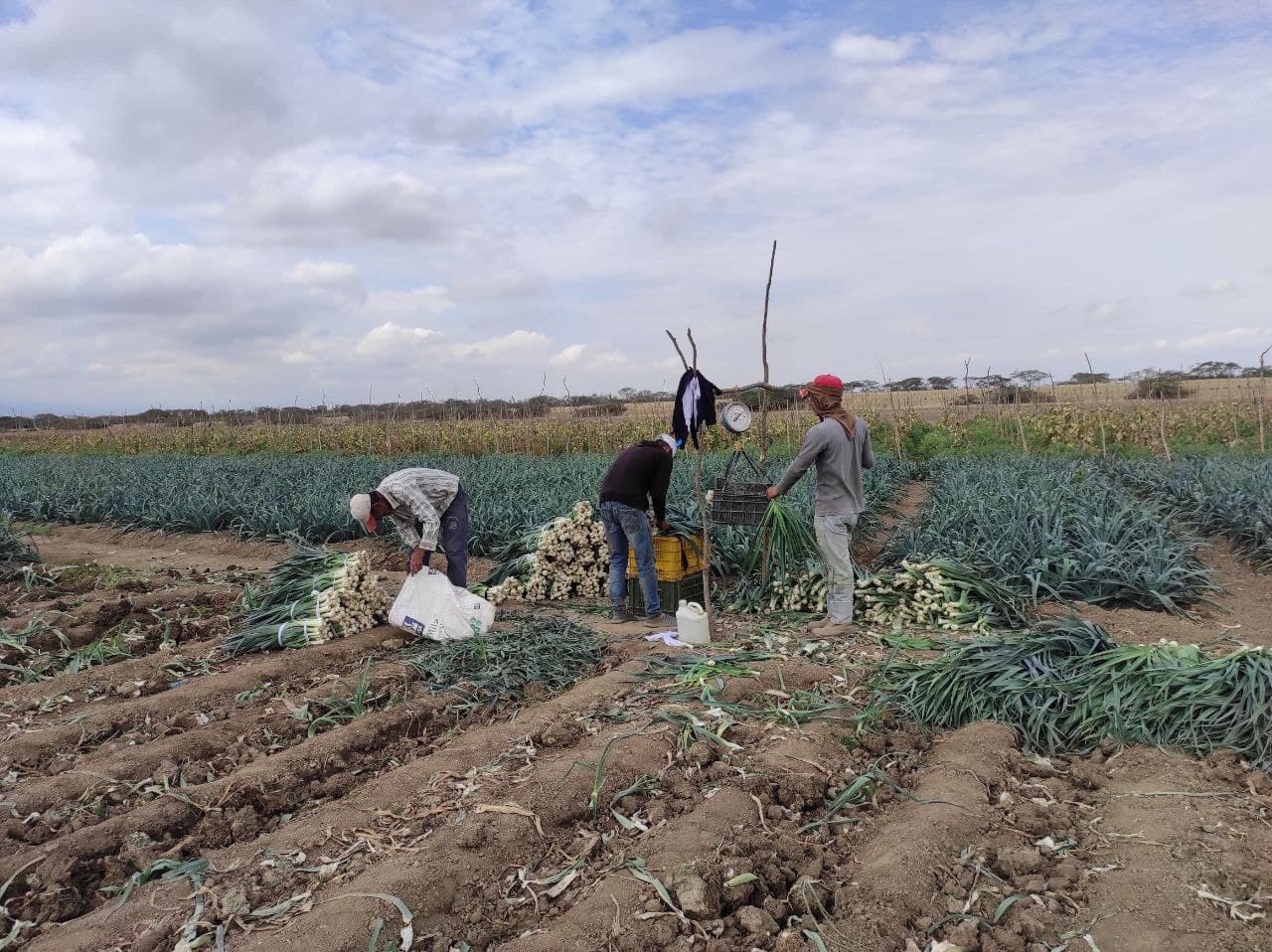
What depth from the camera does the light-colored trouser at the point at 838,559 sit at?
607 cm

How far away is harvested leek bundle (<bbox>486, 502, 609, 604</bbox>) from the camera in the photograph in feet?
25.3

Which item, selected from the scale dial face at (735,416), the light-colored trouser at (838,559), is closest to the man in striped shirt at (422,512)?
the scale dial face at (735,416)

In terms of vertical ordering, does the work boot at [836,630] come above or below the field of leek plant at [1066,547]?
below

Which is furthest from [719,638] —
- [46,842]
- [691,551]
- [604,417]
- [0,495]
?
[604,417]

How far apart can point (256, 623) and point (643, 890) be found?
4594 mm

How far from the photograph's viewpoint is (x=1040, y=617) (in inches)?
246

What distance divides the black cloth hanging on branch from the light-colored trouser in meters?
1.10

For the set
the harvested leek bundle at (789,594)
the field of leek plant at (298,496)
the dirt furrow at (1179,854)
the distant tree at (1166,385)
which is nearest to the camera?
the dirt furrow at (1179,854)

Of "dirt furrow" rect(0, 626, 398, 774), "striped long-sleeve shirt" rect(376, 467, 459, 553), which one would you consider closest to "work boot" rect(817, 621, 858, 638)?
"striped long-sleeve shirt" rect(376, 467, 459, 553)

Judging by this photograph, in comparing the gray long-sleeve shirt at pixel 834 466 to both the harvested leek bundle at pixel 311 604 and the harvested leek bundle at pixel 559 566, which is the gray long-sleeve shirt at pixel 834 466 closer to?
the harvested leek bundle at pixel 559 566

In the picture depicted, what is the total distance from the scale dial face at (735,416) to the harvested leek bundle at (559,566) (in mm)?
2195

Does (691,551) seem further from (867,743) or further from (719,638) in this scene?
(867,743)

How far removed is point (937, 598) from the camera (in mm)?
6230

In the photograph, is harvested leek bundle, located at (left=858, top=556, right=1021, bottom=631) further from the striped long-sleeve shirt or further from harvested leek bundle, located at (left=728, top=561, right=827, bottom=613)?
the striped long-sleeve shirt
